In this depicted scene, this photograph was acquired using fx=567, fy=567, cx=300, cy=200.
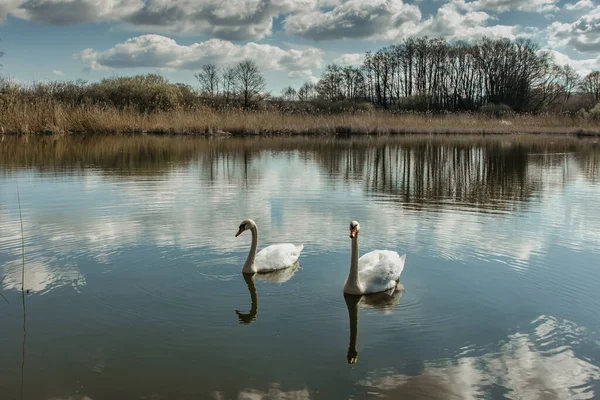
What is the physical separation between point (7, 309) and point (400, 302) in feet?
12.6

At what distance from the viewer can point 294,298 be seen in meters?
5.87

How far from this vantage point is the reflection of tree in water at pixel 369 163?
1348cm

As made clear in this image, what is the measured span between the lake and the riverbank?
20.7 metres

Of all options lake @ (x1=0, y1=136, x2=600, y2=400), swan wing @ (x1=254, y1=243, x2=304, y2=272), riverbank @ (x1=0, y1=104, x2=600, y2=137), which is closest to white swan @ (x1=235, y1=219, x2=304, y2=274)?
swan wing @ (x1=254, y1=243, x2=304, y2=272)

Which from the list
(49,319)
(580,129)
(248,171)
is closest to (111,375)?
(49,319)

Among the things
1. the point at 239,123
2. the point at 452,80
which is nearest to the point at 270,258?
the point at 239,123

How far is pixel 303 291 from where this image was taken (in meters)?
6.08

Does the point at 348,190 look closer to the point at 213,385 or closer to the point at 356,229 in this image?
the point at 356,229

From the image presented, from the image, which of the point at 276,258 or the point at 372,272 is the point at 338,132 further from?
the point at 372,272

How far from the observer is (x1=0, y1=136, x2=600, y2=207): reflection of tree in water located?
531 inches

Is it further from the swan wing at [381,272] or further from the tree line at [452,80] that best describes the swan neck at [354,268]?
the tree line at [452,80]

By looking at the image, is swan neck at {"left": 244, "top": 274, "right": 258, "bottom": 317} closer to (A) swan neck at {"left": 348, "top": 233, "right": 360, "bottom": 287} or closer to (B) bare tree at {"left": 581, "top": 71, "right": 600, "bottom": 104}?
(A) swan neck at {"left": 348, "top": 233, "right": 360, "bottom": 287}

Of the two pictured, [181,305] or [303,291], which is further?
[303,291]

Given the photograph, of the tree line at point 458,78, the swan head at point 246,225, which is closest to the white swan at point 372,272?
the swan head at point 246,225
